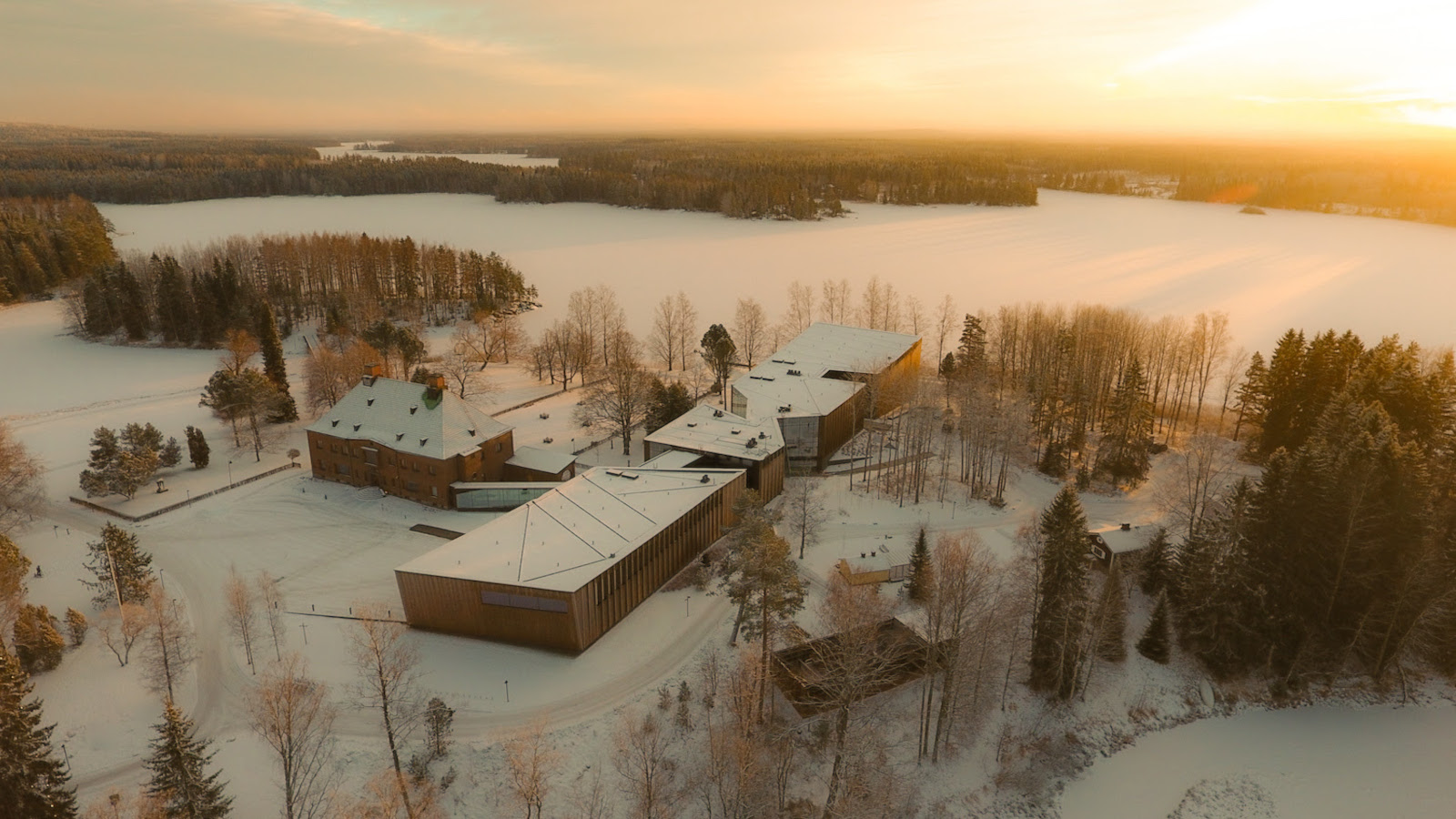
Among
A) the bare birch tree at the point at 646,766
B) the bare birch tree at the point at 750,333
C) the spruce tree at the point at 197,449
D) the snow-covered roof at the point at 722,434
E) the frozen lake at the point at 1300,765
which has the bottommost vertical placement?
the frozen lake at the point at 1300,765

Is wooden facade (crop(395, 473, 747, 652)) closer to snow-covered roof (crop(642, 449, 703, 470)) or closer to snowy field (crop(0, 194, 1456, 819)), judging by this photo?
snowy field (crop(0, 194, 1456, 819))

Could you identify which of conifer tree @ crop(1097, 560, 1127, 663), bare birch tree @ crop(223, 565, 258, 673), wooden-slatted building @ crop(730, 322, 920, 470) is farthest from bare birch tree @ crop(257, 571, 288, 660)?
conifer tree @ crop(1097, 560, 1127, 663)

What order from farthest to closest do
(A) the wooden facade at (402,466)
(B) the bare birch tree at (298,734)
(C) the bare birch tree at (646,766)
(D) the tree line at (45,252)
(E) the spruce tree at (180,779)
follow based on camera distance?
(D) the tree line at (45,252) < (A) the wooden facade at (402,466) < (C) the bare birch tree at (646,766) < (B) the bare birch tree at (298,734) < (E) the spruce tree at (180,779)

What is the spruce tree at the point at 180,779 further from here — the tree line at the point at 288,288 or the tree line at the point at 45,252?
the tree line at the point at 45,252

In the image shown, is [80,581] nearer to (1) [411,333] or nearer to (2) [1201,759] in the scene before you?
(1) [411,333]

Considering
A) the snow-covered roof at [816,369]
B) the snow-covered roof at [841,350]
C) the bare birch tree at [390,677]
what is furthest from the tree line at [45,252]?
the bare birch tree at [390,677]

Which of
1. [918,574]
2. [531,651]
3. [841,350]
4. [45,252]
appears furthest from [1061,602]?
[45,252]

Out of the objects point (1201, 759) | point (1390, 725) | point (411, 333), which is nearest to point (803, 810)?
point (1201, 759)
